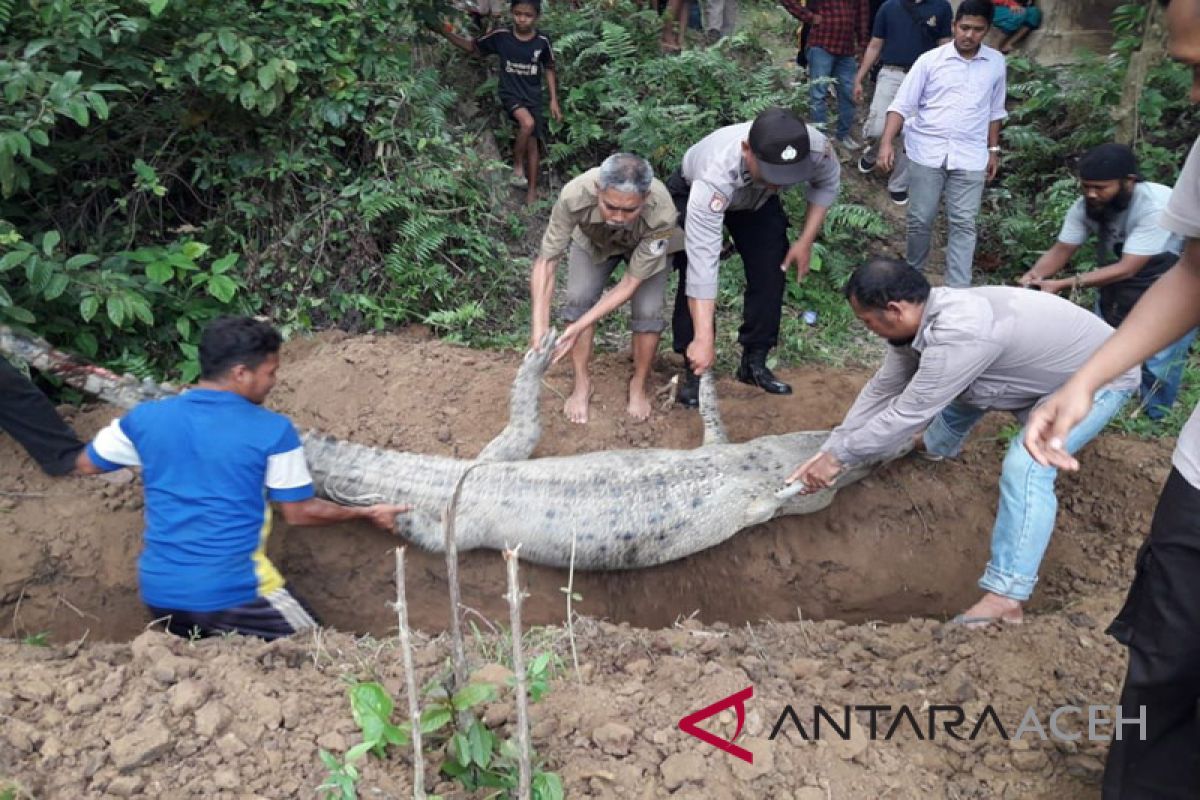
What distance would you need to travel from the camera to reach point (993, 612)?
377 cm

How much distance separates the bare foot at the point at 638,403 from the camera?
5.44 metres

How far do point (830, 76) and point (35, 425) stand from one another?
7551mm

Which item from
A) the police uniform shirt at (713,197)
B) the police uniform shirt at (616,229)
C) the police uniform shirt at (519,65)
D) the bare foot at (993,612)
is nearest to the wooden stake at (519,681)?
the bare foot at (993,612)

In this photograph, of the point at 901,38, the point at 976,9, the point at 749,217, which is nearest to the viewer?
the point at 749,217

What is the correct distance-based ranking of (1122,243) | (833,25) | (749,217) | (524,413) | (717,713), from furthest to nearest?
(833,25), (749,217), (1122,243), (524,413), (717,713)

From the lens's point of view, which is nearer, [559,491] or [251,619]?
[251,619]

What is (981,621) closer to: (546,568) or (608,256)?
(546,568)

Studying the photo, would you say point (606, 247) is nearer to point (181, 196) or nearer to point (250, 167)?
point (250, 167)

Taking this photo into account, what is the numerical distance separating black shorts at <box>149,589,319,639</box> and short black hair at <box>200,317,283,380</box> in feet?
3.23

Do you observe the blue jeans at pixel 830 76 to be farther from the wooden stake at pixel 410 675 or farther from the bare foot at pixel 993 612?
the wooden stake at pixel 410 675

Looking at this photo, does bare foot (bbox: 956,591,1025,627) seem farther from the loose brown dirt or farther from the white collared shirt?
the white collared shirt

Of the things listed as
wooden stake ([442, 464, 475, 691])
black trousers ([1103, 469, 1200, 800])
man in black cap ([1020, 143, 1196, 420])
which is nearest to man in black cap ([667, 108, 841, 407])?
man in black cap ([1020, 143, 1196, 420])

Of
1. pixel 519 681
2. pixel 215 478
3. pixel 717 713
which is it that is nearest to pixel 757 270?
pixel 717 713

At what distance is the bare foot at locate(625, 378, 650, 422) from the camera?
5438 millimetres
